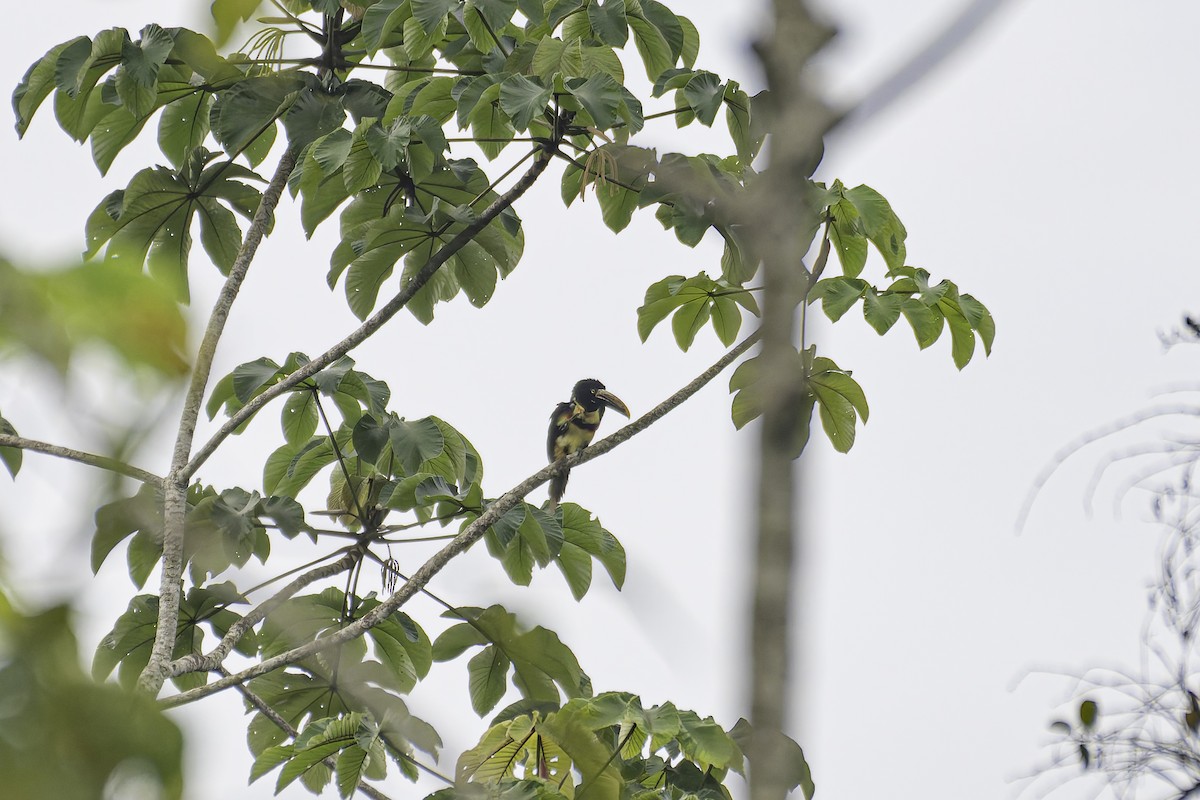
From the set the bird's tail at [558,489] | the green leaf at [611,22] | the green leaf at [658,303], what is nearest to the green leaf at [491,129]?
the green leaf at [611,22]

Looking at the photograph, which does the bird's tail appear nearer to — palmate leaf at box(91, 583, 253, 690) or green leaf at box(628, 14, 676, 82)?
palmate leaf at box(91, 583, 253, 690)

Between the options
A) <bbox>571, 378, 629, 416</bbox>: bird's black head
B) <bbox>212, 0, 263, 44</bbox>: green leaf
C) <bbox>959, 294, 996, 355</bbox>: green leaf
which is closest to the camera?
<bbox>212, 0, 263, 44</bbox>: green leaf

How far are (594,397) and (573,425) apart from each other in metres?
0.16

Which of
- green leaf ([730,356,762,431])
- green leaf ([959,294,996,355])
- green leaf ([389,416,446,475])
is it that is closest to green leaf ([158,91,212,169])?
green leaf ([389,416,446,475])

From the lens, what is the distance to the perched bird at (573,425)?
548 cm

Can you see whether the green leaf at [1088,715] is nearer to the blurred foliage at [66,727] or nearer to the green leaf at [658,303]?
the green leaf at [658,303]

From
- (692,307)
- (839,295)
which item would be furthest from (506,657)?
(839,295)

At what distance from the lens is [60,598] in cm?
74

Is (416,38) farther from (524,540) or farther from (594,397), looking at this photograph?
(594,397)

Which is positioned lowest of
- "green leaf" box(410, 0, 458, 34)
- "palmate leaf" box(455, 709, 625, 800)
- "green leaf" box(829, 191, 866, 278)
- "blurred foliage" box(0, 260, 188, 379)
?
"palmate leaf" box(455, 709, 625, 800)

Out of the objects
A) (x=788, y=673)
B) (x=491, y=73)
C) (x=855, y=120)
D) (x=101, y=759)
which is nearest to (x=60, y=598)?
(x=101, y=759)

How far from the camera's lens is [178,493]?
9.72 feet

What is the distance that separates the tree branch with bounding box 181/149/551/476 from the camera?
312cm

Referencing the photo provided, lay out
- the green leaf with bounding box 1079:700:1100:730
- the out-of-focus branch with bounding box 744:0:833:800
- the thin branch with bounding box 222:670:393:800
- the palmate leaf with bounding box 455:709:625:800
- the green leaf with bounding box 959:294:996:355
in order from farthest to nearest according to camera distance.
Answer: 1. the green leaf with bounding box 959:294:996:355
2. the thin branch with bounding box 222:670:393:800
3. the palmate leaf with bounding box 455:709:625:800
4. the green leaf with bounding box 1079:700:1100:730
5. the out-of-focus branch with bounding box 744:0:833:800
